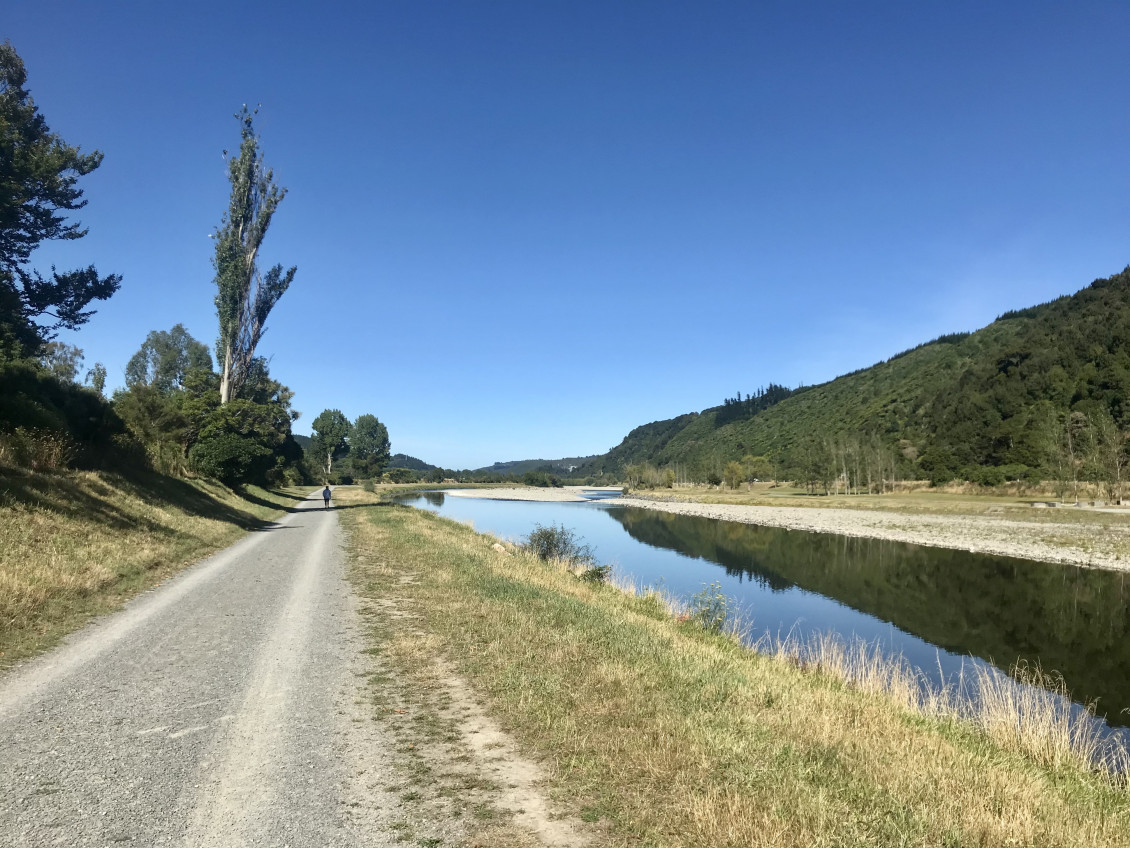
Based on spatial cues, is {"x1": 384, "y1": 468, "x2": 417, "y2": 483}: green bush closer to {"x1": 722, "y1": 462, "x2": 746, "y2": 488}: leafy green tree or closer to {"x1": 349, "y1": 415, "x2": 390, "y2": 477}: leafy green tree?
{"x1": 349, "y1": 415, "x2": 390, "y2": 477}: leafy green tree

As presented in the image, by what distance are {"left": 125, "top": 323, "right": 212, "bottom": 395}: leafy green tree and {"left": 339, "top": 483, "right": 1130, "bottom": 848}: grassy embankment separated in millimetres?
92765

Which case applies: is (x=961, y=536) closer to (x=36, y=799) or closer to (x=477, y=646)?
(x=477, y=646)

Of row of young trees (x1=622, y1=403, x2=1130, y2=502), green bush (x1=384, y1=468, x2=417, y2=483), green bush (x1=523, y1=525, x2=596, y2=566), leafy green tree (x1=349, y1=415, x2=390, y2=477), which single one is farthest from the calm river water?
leafy green tree (x1=349, y1=415, x2=390, y2=477)

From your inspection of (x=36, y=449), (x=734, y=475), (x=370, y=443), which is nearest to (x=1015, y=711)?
(x=36, y=449)

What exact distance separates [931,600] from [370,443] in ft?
517

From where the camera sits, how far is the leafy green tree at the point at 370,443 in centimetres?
15688

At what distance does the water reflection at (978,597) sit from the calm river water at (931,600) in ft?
0.12

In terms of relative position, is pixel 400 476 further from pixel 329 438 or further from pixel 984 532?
pixel 984 532

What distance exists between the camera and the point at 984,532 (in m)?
39.7

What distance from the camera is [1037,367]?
105m

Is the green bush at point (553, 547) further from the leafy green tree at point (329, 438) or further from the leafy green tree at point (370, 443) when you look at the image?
the leafy green tree at point (370, 443)

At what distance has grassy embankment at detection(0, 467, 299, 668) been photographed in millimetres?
9586


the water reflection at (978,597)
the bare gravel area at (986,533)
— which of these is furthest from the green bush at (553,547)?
the bare gravel area at (986,533)

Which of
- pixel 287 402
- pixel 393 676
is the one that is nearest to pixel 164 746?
pixel 393 676
